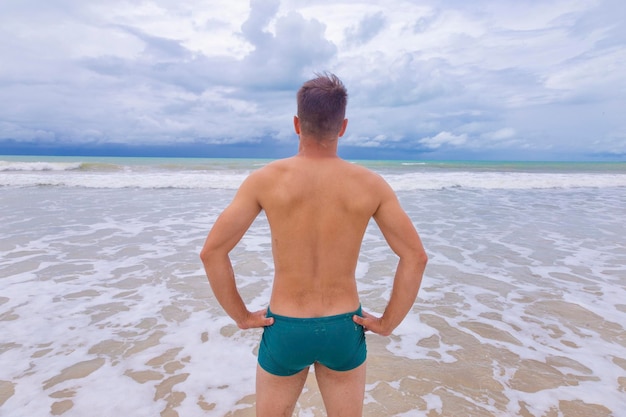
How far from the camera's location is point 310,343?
2.02 m

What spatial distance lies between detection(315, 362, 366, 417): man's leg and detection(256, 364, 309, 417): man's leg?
18cm

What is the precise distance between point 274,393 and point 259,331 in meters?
2.45

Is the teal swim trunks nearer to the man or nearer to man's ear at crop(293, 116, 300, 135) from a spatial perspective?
the man

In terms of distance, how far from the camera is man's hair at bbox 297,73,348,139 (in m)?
1.84

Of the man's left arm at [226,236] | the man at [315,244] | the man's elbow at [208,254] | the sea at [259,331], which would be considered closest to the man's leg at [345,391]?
the man at [315,244]

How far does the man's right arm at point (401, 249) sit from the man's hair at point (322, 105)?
16.0 inches

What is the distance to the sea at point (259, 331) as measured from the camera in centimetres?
328

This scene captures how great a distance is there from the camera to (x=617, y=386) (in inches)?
135

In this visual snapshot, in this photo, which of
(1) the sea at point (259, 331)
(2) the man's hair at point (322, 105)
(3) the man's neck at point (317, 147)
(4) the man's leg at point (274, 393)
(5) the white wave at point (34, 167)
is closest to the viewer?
(2) the man's hair at point (322, 105)

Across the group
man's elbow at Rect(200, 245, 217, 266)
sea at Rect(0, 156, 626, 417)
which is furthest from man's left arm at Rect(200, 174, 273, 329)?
sea at Rect(0, 156, 626, 417)

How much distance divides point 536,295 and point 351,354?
4496mm

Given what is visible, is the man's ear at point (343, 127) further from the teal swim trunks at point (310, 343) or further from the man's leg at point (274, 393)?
the man's leg at point (274, 393)

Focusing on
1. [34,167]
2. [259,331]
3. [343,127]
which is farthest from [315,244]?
[34,167]

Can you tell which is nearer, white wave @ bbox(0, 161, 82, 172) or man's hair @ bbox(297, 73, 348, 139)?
man's hair @ bbox(297, 73, 348, 139)
